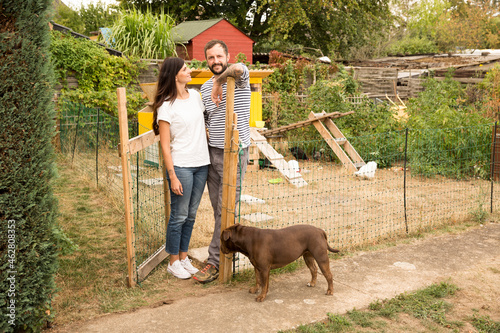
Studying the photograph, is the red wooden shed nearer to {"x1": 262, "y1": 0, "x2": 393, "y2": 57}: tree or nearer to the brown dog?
{"x1": 262, "y1": 0, "x2": 393, "y2": 57}: tree

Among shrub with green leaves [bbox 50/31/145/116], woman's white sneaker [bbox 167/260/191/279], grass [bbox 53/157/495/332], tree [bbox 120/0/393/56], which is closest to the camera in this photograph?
grass [bbox 53/157/495/332]

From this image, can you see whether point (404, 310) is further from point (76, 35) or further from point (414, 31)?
point (414, 31)

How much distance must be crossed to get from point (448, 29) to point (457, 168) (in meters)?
38.3

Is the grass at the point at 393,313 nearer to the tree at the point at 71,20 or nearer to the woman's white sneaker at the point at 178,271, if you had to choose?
the woman's white sneaker at the point at 178,271

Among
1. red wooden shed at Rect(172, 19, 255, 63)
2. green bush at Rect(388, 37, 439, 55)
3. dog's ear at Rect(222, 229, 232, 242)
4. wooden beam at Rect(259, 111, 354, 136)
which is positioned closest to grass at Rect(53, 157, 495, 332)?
dog's ear at Rect(222, 229, 232, 242)

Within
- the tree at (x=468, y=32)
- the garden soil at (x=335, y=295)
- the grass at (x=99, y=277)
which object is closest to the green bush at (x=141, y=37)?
the grass at (x=99, y=277)

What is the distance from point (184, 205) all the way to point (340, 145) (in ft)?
22.5

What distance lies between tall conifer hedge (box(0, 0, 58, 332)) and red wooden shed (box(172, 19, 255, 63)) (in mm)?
14141

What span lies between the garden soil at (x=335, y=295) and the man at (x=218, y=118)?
0.35m

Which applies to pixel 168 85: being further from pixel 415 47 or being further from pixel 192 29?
pixel 415 47

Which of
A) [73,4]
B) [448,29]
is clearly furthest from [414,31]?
[73,4]

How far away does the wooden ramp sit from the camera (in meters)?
8.43

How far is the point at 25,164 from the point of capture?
2881 millimetres

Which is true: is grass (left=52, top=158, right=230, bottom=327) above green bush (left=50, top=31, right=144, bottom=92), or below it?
below
